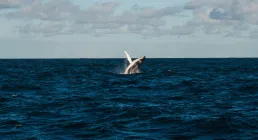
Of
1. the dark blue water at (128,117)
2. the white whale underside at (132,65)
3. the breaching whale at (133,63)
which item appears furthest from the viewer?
the white whale underside at (132,65)

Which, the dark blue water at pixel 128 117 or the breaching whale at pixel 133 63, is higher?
the breaching whale at pixel 133 63

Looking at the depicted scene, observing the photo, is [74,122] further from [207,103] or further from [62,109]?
[207,103]

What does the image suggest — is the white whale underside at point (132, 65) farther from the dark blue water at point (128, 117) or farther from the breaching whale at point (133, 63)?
the dark blue water at point (128, 117)

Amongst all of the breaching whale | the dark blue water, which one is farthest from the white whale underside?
the dark blue water

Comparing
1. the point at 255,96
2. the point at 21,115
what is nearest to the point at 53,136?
the point at 21,115

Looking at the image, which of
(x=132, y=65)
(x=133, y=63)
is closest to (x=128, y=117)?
(x=133, y=63)

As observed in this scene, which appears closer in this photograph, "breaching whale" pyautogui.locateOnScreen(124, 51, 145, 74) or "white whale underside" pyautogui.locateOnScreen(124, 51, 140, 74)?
"breaching whale" pyautogui.locateOnScreen(124, 51, 145, 74)

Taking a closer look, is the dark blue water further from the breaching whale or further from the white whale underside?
the white whale underside

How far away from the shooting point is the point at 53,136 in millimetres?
17781

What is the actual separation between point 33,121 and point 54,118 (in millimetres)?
1301

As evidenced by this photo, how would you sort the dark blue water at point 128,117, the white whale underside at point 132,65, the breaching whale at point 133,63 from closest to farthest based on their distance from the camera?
1. the dark blue water at point 128,117
2. the breaching whale at point 133,63
3. the white whale underside at point 132,65

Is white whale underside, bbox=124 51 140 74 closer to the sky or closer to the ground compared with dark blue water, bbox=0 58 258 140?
closer to the sky

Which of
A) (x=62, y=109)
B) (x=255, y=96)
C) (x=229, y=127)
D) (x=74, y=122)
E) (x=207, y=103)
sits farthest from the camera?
(x=255, y=96)

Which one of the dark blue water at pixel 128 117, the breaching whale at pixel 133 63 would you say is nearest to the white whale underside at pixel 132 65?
the breaching whale at pixel 133 63
